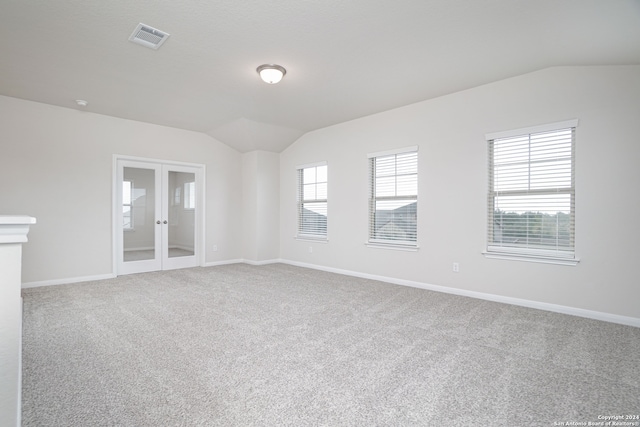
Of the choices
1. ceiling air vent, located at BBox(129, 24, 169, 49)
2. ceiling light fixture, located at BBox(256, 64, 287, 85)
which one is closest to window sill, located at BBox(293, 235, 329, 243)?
ceiling light fixture, located at BBox(256, 64, 287, 85)

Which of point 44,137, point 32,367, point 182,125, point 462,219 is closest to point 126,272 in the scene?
point 44,137

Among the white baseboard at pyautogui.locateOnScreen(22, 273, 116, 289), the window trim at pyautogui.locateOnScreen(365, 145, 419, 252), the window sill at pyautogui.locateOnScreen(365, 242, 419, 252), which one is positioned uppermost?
the window trim at pyautogui.locateOnScreen(365, 145, 419, 252)

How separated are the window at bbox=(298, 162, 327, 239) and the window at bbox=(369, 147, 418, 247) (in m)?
1.15

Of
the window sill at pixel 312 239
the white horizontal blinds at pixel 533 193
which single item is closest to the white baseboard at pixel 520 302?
the white horizontal blinds at pixel 533 193

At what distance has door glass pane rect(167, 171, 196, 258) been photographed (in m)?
6.09

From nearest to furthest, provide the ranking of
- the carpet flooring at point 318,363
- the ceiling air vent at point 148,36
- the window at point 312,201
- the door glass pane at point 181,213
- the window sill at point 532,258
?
the carpet flooring at point 318,363
the ceiling air vent at point 148,36
the window sill at point 532,258
the door glass pane at point 181,213
the window at point 312,201

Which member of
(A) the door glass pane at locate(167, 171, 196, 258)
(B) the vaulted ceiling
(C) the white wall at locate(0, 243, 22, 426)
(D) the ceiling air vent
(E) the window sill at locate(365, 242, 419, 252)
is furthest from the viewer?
(A) the door glass pane at locate(167, 171, 196, 258)

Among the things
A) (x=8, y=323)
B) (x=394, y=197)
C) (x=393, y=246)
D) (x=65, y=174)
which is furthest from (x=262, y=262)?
(x=8, y=323)

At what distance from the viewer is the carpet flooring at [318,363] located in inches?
70.6

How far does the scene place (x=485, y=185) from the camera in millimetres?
4078

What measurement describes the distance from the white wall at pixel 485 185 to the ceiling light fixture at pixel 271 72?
217 centimetres

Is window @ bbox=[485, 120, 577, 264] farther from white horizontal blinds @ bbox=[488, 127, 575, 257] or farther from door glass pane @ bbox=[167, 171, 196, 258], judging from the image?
door glass pane @ bbox=[167, 171, 196, 258]

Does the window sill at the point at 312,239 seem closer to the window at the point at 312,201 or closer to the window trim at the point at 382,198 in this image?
the window at the point at 312,201

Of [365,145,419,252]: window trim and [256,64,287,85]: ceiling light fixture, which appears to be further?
[365,145,419,252]: window trim
